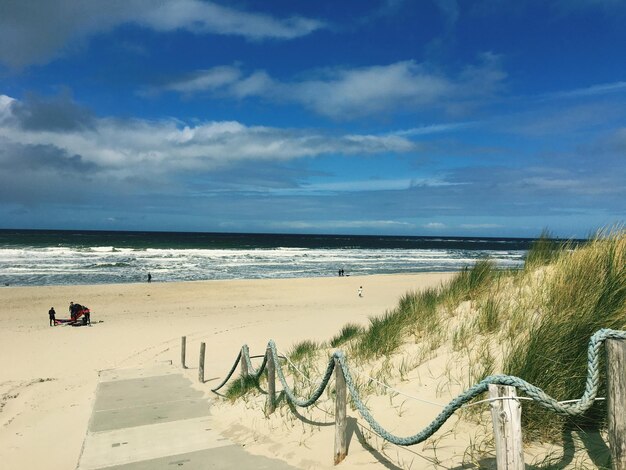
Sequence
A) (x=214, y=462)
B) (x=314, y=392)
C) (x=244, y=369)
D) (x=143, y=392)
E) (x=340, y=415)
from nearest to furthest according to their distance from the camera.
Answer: (x=340, y=415) → (x=314, y=392) → (x=214, y=462) → (x=244, y=369) → (x=143, y=392)

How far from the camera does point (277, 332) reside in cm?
1684

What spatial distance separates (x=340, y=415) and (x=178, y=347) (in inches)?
466

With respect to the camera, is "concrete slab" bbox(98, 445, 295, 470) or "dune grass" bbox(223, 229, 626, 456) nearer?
"dune grass" bbox(223, 229, 626, 456)

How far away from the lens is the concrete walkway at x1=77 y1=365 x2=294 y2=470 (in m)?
5.98

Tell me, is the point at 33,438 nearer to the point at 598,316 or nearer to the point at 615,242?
the point at 598,316

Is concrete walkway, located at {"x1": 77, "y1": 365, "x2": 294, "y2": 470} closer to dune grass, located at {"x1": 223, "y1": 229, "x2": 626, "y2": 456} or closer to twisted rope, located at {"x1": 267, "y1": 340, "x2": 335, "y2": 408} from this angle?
twisted rope, located at {"x1": 267, "y1": 340, "x2": 335, "y2": 408}

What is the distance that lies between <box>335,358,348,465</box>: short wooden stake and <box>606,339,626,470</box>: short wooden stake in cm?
252

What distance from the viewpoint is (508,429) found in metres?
3.05

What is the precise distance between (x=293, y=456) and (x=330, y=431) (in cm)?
56

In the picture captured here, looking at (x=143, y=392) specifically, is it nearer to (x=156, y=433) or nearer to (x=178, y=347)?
(x=156, y=433)

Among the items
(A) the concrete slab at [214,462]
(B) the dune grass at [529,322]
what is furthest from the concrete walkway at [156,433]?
(B) the dune grass at [529,322]

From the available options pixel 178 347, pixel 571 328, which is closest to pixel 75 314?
pixel 178 347

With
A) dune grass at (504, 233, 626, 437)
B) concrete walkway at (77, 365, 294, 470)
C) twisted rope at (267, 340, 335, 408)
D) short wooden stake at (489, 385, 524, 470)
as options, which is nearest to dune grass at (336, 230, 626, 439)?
dune grass at (504, 233, 626, 437)

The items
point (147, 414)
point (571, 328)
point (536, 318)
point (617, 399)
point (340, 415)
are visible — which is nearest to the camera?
point (617, 399)
